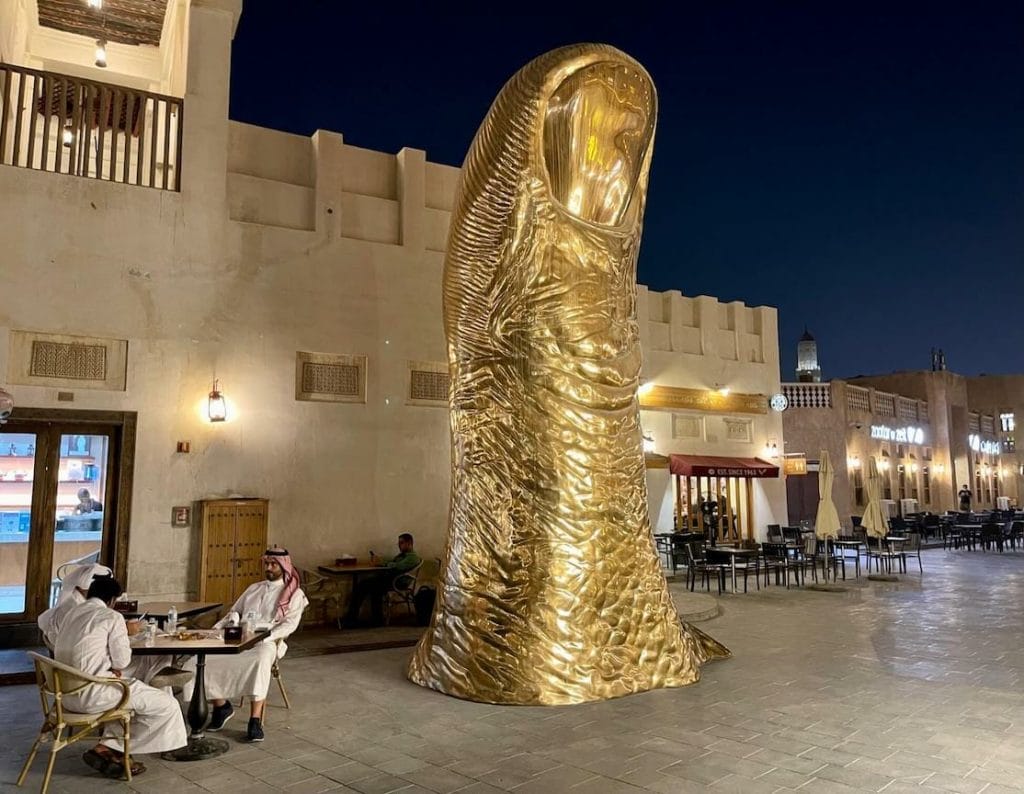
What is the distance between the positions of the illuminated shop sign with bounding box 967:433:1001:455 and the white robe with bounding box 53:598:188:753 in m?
31.4

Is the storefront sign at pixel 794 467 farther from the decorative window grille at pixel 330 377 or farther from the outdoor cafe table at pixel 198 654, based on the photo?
the outdoor cafe table at pixel 198 654

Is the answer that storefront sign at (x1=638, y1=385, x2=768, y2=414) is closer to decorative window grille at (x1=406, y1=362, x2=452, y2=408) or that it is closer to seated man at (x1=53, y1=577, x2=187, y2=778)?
decorative window grille at (x1=406, y1=362, x2=452, y2=408)

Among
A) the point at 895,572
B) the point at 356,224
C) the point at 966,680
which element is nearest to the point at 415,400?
the point at 356,224

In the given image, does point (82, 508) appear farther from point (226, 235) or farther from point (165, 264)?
point (226, 235)

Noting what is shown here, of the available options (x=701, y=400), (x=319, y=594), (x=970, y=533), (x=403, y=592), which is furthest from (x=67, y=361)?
(x=970, y=533)

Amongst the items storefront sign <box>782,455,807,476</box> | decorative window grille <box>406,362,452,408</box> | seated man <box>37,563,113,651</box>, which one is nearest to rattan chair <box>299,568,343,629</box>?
decorative window grille <box>406,362,452,408</box>

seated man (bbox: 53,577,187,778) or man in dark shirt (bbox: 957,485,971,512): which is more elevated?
man in dark shirt (bbox: 957,485,971,512)

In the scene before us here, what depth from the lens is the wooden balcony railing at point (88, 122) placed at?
7.87 m

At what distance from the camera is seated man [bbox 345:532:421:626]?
8633 mm

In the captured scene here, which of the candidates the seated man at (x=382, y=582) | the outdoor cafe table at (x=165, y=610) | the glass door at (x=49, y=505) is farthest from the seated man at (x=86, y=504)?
the seated man at (x=382, y=582)

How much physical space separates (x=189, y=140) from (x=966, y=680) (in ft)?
30.1

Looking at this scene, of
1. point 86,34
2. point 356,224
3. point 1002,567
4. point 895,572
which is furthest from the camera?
point 1002,567

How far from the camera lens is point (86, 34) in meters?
10.8

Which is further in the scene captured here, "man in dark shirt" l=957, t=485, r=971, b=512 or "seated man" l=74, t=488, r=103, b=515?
"man in dark shirt" l=957, t=485, r=971, b=512
